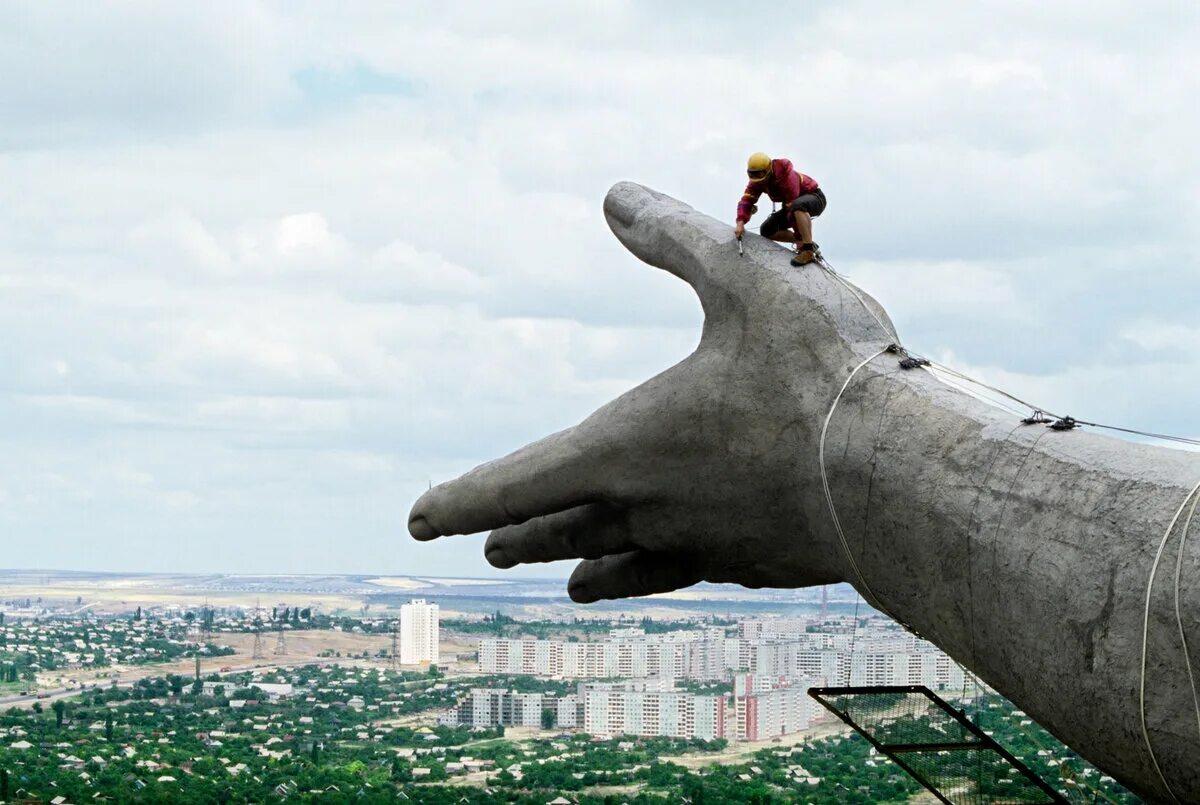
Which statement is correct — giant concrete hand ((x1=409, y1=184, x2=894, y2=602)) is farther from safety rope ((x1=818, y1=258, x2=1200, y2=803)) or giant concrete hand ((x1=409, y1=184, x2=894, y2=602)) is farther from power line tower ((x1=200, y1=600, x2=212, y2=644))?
power line tower ((x1=200, y1=600, x2=212, y2=644))

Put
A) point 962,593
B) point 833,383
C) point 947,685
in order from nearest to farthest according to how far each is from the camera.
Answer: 1. point 962,593
2. point 833,383
3. point 947,685

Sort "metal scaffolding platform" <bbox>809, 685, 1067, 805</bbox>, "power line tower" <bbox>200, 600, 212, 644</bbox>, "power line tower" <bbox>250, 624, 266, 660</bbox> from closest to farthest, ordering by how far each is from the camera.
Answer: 1. "metal scaffolding platform" <bbox>809, 685, 1067, 805</bbox>
2. "power line tower" <bbox>250, 624, 266, 660</bbox>
3. "power line tower" <bbox>200, 600, 212, 644</bbox>

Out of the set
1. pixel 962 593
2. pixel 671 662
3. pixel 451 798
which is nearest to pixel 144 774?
pixel 451 798

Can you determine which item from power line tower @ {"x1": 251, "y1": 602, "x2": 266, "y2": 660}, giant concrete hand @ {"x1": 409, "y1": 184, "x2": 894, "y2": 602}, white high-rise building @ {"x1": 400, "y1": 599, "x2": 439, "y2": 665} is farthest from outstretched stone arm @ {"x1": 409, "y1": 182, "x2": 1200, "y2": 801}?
power line tower @ {"x1": 251, "y1": 602, "x2": 266, "y2": 660}

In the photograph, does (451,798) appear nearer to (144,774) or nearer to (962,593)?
(144,774)

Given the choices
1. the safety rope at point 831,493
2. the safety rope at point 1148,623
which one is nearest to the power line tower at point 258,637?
the safety rope at point 831,493

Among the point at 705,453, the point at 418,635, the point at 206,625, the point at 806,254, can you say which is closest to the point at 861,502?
the point at 705,453
